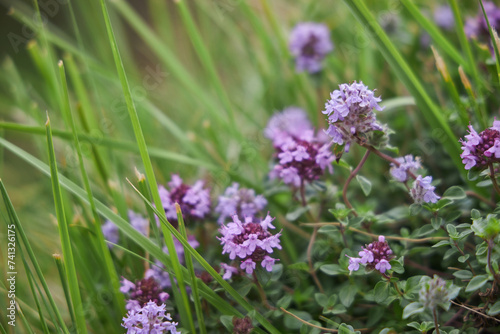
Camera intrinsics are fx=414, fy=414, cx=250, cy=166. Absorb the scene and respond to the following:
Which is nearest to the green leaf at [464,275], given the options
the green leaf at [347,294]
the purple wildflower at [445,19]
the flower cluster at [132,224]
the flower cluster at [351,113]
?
the green leaf at [347,294]

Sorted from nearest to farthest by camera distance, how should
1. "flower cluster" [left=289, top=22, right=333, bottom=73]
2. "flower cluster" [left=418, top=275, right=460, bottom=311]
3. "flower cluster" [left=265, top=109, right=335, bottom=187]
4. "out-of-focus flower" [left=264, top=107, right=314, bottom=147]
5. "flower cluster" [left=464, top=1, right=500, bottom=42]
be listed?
"flower cluster" [left=418, top=275, right=460, bottom=311] < "flower cluster" [left=265, top=109, right=335, bottom=187] < "out-of-focus flower" [left=264, top=107, right=314, bottom=147] < "flower cluster" [left=464, top=1, right=500, bottom=42] < "flower cluster" [left=289, top=22, right=333, bottom=73]

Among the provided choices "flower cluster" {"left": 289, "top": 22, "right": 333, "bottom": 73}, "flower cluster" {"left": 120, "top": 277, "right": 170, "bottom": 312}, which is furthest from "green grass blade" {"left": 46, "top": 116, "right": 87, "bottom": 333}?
"flower cluster" {"left": 289, "top": 22, "right": 333, "bottom": 73}

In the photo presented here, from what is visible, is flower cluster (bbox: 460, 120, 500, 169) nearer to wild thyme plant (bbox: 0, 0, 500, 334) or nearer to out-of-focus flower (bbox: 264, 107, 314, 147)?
wild thyme plant (bbox: 0, 0, 500, 334)

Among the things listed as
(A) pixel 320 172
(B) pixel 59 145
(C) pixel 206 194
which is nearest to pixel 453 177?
(A) pixel 320 172

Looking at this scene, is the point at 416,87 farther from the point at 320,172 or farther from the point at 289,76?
the point at 289,76

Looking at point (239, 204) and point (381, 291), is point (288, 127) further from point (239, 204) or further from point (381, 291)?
point (381, 291)

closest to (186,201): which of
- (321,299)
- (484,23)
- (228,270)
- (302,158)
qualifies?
(228,270)
